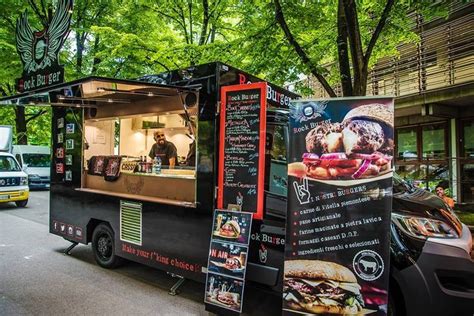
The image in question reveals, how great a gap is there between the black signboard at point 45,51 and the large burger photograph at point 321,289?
506 centimetres

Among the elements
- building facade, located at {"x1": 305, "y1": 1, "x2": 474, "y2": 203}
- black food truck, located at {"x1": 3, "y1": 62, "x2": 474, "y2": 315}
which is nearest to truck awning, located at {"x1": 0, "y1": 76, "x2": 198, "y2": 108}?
black food truck, located at {"x1": 3, "y1": 62, "x2": 474, "y2": 315}

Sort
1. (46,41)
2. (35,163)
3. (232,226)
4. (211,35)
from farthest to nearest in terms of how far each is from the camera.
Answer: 1. (35,163)
2. (211,35)
3. (46,41)
4. (232,226)

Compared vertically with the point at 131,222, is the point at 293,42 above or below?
above

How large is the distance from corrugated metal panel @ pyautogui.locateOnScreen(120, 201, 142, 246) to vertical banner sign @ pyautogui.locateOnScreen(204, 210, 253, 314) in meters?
1.69

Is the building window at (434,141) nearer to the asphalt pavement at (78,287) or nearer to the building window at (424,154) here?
the building window at (424,154)

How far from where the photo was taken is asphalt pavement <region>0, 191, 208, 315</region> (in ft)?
15.2

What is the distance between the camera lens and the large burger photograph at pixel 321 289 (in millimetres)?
3480

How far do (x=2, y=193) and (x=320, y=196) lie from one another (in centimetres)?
1296

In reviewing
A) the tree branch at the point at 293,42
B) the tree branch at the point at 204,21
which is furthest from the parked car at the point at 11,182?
the tree branch at the point at 293,42

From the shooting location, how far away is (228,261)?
4316mm

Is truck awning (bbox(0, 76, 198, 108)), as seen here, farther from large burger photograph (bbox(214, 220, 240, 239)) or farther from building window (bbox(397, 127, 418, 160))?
building window (bbox(397, 127, 418, 160))

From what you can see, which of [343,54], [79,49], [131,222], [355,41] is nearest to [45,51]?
[131,222]

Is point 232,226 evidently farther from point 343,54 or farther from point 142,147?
point 142,147

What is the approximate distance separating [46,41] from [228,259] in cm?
514
